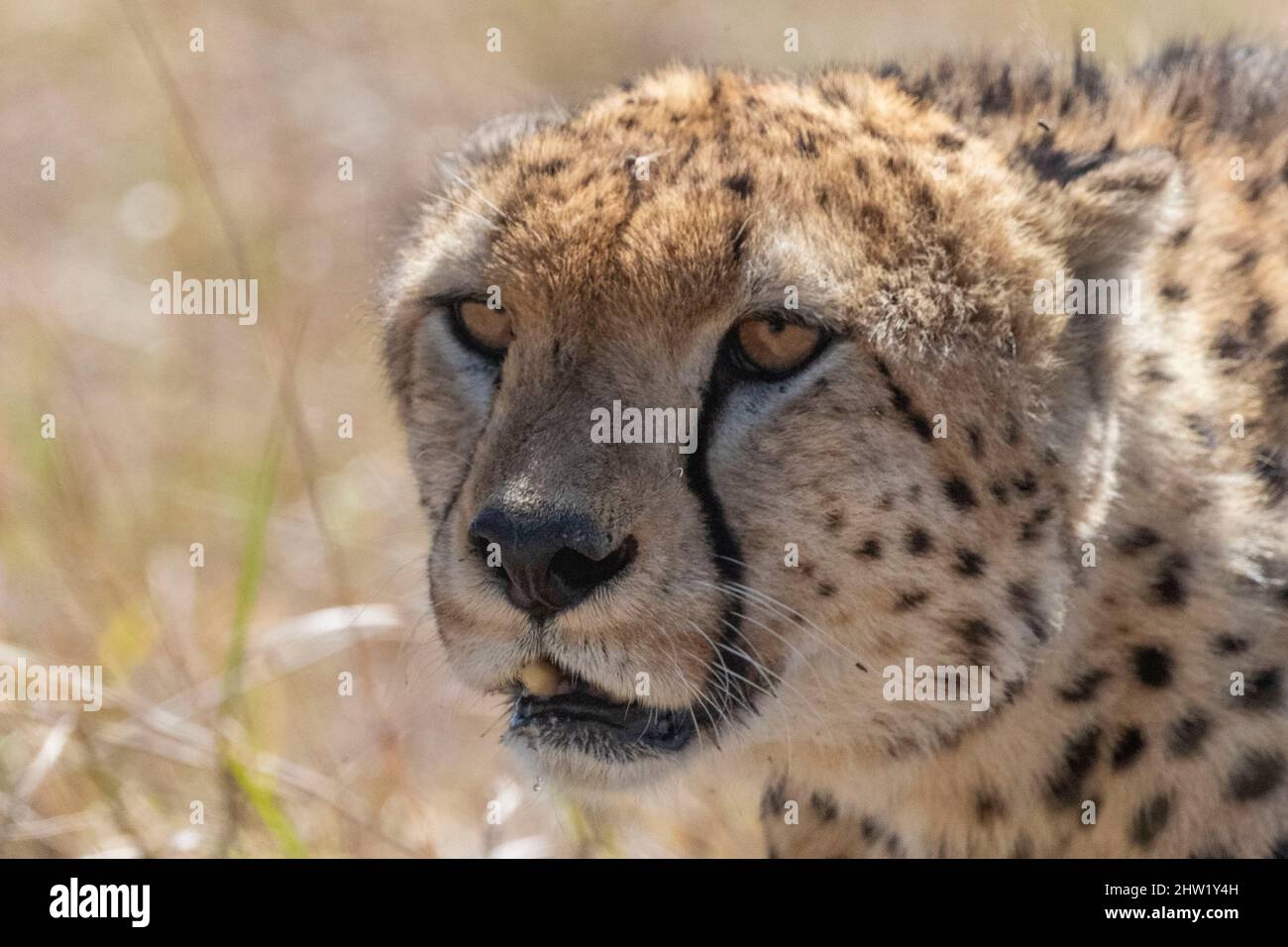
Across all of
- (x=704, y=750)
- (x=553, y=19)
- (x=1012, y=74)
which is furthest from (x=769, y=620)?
(x=553, y=19)

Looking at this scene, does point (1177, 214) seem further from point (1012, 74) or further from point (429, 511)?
point (429, 511)

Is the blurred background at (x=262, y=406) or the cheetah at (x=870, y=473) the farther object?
the blurred background at (x=262, y=406)

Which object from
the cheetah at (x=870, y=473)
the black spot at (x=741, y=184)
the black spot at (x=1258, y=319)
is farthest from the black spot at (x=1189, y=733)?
the black spot at (x=741, y=184)

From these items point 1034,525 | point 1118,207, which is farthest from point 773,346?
point 1118,207

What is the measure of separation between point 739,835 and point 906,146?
1.87 metres

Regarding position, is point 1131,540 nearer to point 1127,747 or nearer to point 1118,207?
point 1127,747

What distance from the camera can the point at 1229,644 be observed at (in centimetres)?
263

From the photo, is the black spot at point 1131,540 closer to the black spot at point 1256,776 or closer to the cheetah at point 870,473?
the cheetah at point 870,473

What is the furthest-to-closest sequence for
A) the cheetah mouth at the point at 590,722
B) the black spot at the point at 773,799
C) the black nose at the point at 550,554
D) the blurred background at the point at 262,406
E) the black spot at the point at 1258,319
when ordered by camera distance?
1. the blurred background at the point at 262,406
2. the black spot at the point at 773,799
3. the black spot at the point at 1258,319
4. the cheetah mouth at the point at 590,722
5. the black nose at the point at 550,554

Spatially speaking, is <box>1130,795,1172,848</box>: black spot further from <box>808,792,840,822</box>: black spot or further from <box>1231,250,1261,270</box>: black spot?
<box>1231,250,1261,270</box>: black spot

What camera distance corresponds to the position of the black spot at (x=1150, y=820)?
2.68 m

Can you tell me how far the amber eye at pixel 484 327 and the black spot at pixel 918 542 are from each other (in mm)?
704

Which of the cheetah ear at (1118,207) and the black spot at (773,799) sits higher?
the cheetah ear at (1118,207)

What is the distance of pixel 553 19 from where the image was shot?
7871 mm
